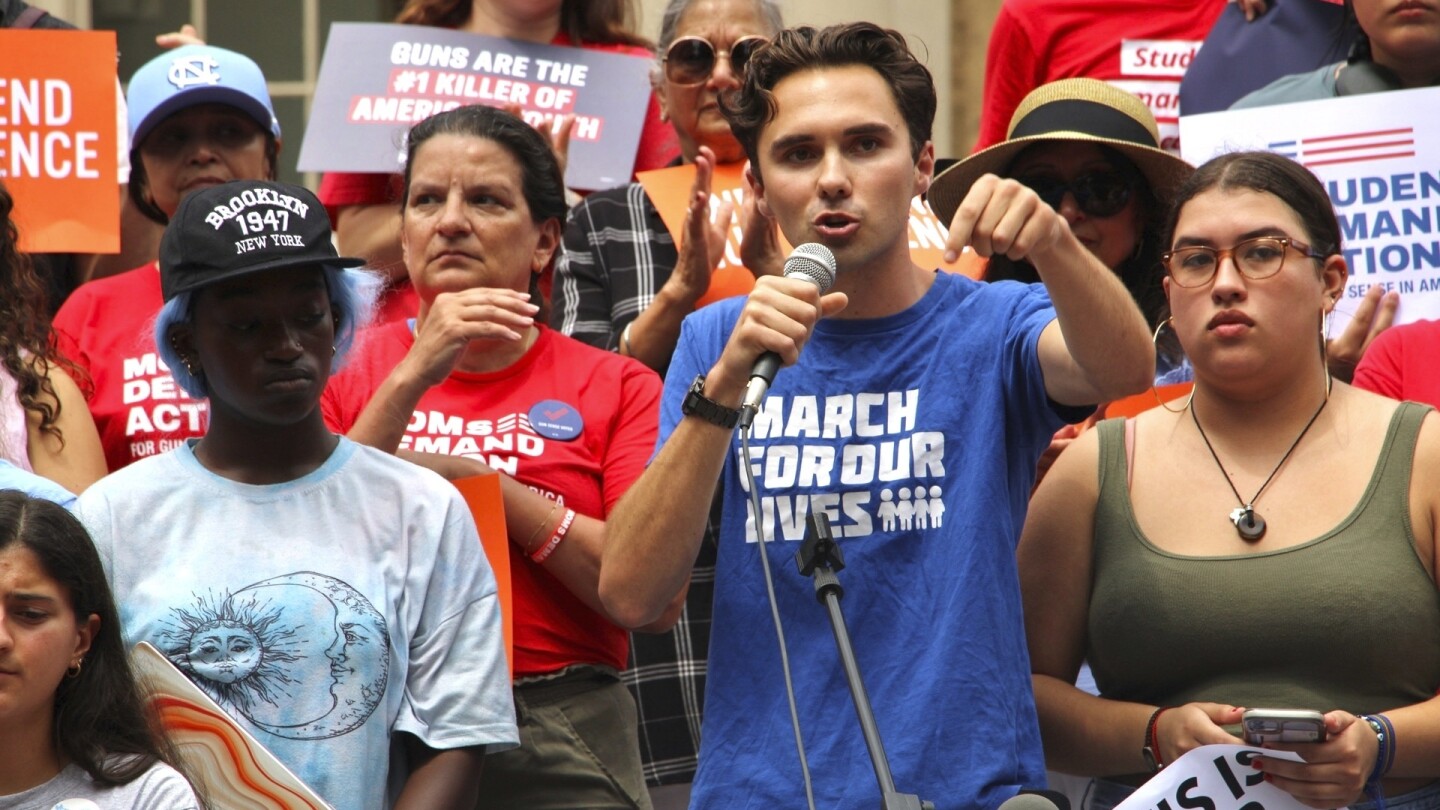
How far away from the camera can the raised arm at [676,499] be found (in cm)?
321

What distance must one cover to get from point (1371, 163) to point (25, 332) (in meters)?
3.34

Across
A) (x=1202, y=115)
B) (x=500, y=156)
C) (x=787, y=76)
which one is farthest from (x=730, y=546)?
(x=1202, y=115)

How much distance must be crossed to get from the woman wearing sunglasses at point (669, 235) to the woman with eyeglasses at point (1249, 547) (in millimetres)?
1283

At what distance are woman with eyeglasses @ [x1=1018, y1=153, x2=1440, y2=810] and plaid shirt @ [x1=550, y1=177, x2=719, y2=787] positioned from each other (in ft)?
3.53

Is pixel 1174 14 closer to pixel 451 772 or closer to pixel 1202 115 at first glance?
pixel 1202 115

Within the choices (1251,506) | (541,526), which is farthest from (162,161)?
(1251,506)

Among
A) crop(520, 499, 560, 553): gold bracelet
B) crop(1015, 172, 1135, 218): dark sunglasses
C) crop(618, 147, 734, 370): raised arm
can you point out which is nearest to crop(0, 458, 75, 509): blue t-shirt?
crop(520, 499, 560, 553): gold bracelet

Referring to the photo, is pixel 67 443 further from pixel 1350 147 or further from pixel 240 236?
pixel 1350 147

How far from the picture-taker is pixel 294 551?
11.6 ft

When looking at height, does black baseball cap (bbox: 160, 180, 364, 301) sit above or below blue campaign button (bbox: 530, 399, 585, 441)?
above

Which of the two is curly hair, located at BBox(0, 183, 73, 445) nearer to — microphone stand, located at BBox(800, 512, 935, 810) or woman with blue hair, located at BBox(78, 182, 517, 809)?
woman with blue hair, located at BBox(78, 182, 517, 809)

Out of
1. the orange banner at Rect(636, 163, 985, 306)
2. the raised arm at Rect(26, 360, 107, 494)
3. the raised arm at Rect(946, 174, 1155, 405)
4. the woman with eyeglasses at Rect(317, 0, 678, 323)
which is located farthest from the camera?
the woman with eyeglasses at Rect(317, 0, 678, 323)

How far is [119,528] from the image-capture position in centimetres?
351

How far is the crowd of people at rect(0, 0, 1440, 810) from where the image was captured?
3375 mm
